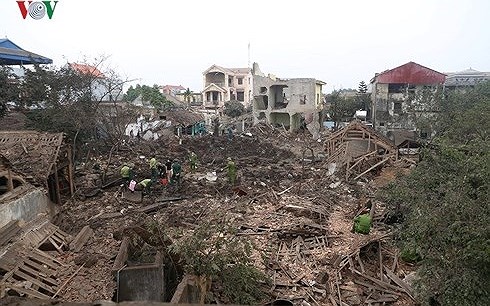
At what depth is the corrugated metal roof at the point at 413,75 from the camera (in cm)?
3438

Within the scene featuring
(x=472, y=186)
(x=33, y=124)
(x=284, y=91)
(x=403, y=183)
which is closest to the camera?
(x=472, y=186)

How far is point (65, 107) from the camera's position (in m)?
19.2

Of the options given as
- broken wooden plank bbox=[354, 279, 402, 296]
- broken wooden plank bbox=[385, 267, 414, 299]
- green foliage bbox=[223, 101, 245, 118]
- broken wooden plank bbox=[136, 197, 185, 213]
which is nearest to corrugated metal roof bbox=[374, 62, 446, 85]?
green foliage bbox=[223, 101, 245, 118]

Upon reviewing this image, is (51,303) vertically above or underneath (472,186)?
above

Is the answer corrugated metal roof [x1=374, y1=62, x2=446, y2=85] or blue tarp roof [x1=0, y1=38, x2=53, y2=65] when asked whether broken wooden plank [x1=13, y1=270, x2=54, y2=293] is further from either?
corrugated metal roof [x1=374, y1=62, x2=446, y2=85]

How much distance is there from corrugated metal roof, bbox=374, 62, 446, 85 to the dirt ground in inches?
664

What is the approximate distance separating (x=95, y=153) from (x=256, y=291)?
17576 millimetres

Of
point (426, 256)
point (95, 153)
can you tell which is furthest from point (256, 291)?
point (95, 153)

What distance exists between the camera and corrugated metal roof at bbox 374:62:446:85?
113ft

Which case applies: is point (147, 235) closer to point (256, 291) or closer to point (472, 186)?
point (256, 291)

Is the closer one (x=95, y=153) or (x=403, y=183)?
(x=403, y=183)

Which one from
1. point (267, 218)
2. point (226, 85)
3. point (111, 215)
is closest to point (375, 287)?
point (267, 218)

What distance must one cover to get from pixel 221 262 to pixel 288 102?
32.0 m

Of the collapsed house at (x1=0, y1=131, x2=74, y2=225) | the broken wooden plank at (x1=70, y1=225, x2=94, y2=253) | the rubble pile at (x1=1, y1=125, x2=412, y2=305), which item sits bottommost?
the rubble pile at (x1=1, y1=125, x2=412, y2=305)
